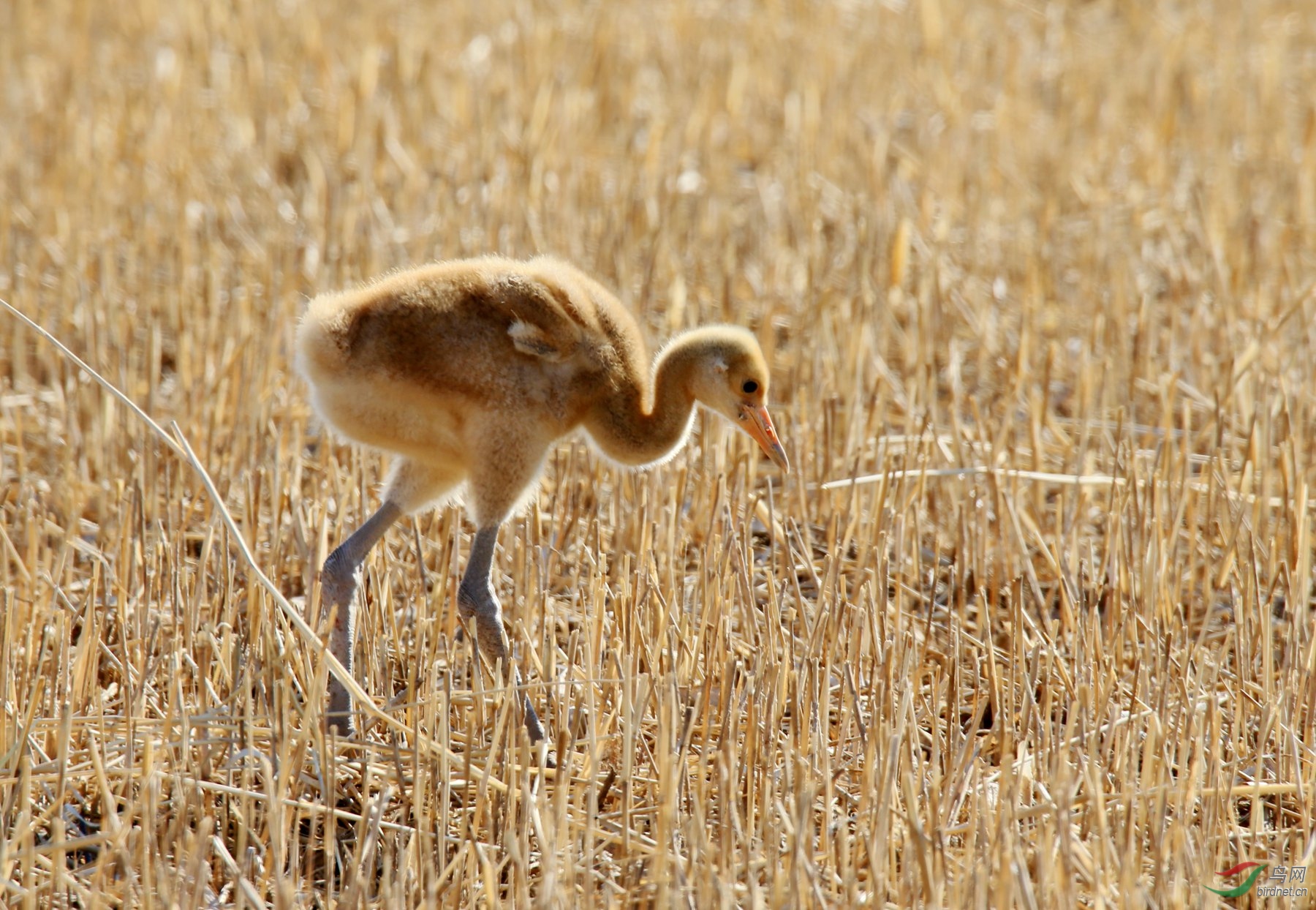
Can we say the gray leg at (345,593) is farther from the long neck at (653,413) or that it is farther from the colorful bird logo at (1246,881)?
the colorful bird logo at (1246,881)

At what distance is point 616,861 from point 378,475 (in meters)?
1.97

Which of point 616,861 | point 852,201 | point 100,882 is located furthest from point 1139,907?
point 852,201

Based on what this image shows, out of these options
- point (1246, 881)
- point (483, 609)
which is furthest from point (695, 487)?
point (1246, 881)

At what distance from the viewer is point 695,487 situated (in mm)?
4262

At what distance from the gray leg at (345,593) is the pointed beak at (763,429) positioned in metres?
0.82

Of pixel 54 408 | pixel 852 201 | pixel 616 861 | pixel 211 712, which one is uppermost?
pixel 852 201

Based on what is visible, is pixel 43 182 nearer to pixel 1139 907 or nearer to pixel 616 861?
pixel 616 861

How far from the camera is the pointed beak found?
360 centimetres

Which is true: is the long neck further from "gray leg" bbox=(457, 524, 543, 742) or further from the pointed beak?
"gray leg" bbox=(457, 524, 543, 742)

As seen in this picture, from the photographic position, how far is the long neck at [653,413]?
138 inches

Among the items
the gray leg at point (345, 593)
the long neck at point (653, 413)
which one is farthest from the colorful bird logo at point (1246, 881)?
the gray leg at point (345, 593)

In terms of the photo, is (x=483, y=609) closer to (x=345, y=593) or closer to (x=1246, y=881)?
(x=345, y=593)

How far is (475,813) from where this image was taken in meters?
2.79

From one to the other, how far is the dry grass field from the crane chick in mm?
156
